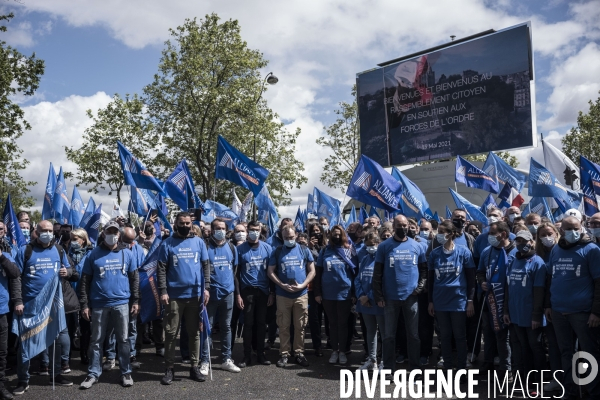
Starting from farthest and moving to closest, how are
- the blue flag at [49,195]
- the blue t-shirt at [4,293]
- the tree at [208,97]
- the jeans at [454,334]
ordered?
the tree at [208,97], the blue flag at [49,195], the jeans at [454,334], the blue t-shirt at [4,293]

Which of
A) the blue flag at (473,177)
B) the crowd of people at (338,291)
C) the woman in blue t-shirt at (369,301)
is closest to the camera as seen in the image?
the crowd of people at (338,291)

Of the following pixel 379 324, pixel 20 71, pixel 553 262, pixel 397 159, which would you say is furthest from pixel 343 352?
pixel 397 159

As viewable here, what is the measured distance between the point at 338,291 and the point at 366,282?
25.0 inches

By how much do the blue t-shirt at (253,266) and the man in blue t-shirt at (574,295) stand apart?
13.4ft

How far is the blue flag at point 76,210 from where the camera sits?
15.3m

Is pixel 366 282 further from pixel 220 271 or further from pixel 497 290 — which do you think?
pixel 220 271

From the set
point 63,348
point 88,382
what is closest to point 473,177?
point 63,348

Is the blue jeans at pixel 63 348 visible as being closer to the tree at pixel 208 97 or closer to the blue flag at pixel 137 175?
the blue flag at pixel 137 175

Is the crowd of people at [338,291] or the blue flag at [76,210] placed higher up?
the blue flag at [76,210]

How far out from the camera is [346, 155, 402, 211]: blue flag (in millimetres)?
11742

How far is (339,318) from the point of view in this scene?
8516mm

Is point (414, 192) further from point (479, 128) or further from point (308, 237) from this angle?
point (479, 128)

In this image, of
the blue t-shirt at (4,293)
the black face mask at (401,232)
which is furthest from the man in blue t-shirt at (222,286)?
the blue t-shirt at (4,293)

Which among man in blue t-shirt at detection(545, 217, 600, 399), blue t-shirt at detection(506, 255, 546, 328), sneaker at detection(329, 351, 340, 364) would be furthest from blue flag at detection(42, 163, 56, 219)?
man in blue t-shirt at detection(545, 217, 600, 399)
